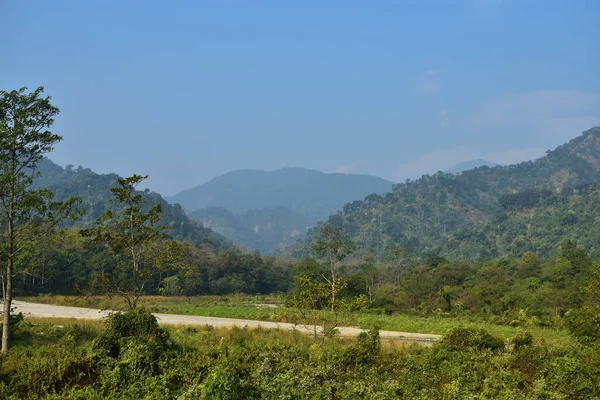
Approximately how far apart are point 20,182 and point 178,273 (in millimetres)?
57903

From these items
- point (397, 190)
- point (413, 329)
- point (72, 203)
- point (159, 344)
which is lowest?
point (413, 329)

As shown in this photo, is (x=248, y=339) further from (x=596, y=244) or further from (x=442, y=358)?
(x=596, y=244)

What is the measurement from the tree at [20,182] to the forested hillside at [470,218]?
86.6 m

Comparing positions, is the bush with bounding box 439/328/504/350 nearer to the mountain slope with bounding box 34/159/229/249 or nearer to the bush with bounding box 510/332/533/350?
the bush with bounding box 510/332/533/350

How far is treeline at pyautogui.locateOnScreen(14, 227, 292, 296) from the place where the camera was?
54.5 meters

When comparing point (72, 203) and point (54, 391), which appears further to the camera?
point (72, 203)

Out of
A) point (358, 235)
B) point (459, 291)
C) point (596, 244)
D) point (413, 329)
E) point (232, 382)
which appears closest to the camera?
point (232, 382)

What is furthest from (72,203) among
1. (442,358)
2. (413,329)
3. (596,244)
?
(596,244)

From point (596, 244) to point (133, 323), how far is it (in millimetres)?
90957

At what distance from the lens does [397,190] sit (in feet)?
613

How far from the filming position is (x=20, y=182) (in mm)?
15492

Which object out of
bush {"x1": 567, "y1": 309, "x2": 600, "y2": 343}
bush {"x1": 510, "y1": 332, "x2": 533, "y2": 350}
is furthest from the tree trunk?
bush {"x1": 567, "y1": 309, "x2": 600, "y2": 343}

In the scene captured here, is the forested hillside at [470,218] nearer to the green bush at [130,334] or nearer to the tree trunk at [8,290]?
the green bush at [130,334]

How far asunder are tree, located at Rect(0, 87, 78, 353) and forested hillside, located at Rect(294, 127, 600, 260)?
284ft
